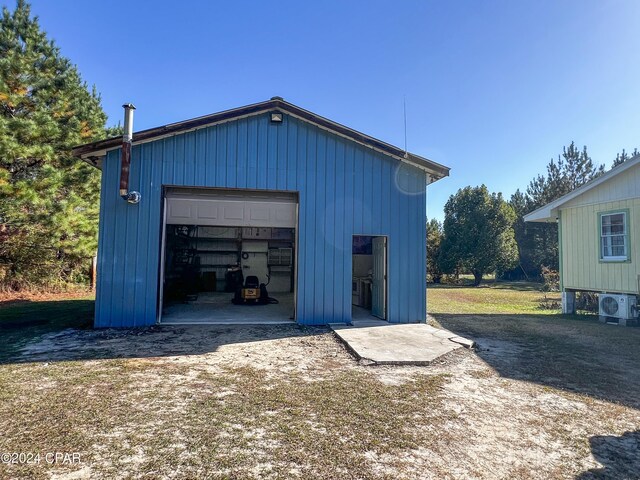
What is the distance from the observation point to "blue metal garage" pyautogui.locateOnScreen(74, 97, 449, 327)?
7.06m

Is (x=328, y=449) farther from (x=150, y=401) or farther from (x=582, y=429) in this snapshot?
(x=582, y=429)

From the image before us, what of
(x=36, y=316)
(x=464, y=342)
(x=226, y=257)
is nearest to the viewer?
(x=464, y=342)

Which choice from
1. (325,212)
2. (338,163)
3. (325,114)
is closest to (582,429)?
(325,212)

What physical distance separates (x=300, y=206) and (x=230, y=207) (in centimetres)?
211

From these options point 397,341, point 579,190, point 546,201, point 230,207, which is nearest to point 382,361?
point 397,341

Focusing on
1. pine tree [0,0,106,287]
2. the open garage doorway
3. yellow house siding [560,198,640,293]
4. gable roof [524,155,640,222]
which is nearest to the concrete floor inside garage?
the open garage doorway

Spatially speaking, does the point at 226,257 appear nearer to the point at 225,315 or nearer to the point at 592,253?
the point at 225,315

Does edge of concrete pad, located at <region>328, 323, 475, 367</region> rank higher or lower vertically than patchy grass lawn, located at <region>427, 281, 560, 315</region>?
higher

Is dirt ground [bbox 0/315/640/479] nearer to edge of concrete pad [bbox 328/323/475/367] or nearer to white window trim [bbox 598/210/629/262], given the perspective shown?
edge of concrete pad [bbox 328/323/475/367]

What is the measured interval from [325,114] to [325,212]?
7.50 ft

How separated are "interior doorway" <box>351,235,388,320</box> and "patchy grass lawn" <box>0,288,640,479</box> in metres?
2.92

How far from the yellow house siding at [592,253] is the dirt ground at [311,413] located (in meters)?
4.85

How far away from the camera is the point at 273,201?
8.34 m

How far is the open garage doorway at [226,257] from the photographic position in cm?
820
